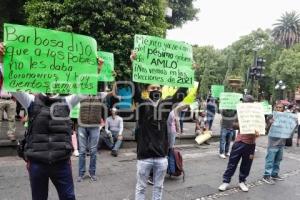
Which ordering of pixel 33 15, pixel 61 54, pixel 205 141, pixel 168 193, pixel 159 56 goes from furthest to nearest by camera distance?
pixel 205 141 → pixel 33 15 → pixel 168 193 → pixel 159 56 → pixel 61 54

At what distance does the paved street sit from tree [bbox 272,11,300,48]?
52.6 meters

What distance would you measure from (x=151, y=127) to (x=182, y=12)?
1474 cm

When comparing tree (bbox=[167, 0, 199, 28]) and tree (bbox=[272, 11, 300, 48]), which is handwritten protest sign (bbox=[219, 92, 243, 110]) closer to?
tree (bbox=[167, 0, 199, 28])

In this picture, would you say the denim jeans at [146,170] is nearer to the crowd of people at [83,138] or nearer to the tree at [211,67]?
the crowd of people at [83,138]

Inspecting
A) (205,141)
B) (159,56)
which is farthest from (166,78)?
(205,141)

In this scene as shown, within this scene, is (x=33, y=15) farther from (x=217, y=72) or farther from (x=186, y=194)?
Result: (x=217, y=72)

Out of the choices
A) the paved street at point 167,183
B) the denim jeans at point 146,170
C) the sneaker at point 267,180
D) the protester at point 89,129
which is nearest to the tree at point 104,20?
the paved street at point 167,183

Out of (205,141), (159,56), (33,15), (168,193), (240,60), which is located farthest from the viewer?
(240,60)

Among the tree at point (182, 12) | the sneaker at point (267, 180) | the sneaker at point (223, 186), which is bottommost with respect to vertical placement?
the sneaker at point (267, 180)

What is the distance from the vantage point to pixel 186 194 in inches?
248

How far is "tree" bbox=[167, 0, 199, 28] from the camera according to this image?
712 inches

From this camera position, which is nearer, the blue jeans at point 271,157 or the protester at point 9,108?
the blue jeans at point 271,157

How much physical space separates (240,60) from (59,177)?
158 feet

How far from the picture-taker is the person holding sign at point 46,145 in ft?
12.2
